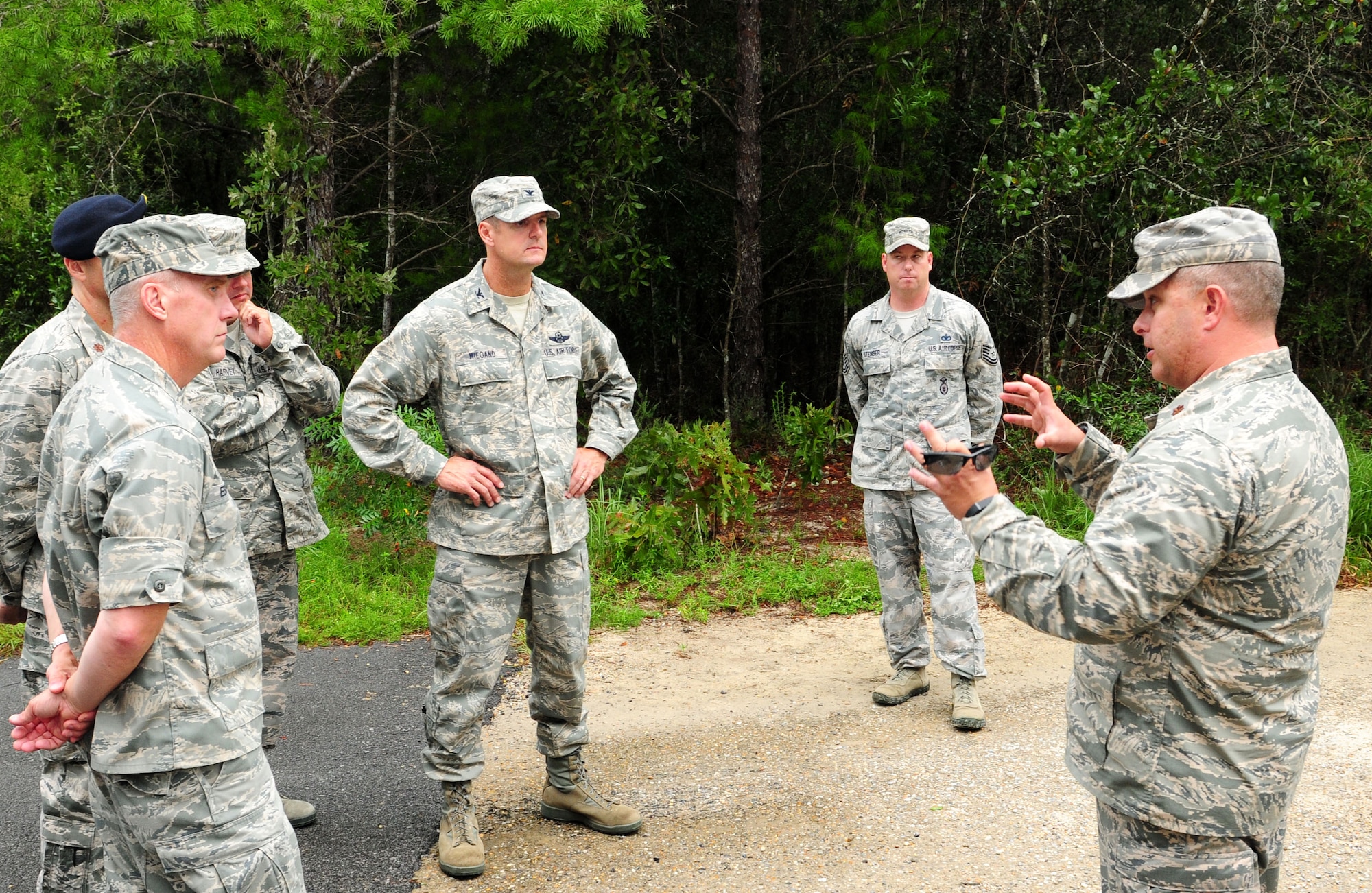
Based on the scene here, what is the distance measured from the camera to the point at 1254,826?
2213 millimetres

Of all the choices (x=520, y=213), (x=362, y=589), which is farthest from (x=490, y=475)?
(x=362, y=589)

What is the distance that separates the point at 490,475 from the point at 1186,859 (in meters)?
2.37

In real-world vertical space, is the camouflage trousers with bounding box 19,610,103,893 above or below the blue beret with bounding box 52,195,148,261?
below

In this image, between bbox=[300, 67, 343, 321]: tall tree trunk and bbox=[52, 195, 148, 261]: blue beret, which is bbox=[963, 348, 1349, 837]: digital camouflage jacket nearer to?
bbox=[52, 195, 148, 261]: blue beret

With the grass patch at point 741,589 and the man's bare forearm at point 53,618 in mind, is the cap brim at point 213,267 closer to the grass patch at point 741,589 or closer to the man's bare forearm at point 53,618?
the man's bare forearm at point 53,618

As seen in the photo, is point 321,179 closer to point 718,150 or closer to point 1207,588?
point 718,150

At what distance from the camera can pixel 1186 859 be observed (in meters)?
2.23

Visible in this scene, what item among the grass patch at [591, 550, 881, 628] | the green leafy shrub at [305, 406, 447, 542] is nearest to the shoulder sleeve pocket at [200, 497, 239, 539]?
the grass patch at [591, 550, 881, 628]

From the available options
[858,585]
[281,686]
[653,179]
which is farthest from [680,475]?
[653,179]

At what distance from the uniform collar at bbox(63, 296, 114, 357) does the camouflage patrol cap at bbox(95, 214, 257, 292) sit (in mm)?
978

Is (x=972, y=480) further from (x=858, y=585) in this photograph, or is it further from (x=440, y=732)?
(x=858, y=585)

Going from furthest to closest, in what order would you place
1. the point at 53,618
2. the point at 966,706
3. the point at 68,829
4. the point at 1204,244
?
the point at 966,706, the point at 68,829, the point at 53,618, the point at 1204,244

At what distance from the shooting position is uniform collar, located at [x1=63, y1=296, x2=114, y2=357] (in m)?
3.19

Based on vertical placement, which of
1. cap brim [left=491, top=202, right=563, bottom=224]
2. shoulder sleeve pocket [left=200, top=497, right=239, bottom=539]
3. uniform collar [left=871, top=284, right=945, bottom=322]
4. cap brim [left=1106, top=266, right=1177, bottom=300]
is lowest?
shoulder sleeve pocket [left=200, top=497, right=239, bottom=539]
